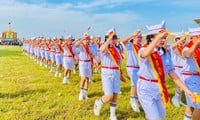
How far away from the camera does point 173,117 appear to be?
1017 centimetres

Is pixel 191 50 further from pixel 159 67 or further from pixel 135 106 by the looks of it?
pixel 135 106

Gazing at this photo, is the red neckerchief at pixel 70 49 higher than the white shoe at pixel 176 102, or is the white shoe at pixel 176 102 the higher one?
the red neckerchief at pixel 70 49

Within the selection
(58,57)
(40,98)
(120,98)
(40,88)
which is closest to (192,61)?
(120,98)

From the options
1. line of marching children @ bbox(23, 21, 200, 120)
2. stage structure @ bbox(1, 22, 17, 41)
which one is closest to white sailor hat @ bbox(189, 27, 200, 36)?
line of marching children @ bbox(23, 21, 200, 120)

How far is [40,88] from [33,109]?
415cm

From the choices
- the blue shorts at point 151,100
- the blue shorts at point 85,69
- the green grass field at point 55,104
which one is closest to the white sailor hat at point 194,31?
the blue shorts at point 151,100

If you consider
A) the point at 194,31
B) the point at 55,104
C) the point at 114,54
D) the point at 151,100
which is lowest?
the point at 55,104

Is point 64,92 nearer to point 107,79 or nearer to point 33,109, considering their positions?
point 33,109

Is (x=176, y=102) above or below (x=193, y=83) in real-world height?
below

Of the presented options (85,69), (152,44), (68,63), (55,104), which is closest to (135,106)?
(55,104)

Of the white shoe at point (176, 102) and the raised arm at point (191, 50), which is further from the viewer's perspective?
the white shoe at point (176, 102)

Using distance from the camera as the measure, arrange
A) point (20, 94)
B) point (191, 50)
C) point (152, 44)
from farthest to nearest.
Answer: point (20, 94) < point (191, 50) < point (152, 44)

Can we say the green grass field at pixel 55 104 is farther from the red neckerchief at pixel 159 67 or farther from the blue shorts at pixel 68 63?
the red neckerchief at pixel 159 67

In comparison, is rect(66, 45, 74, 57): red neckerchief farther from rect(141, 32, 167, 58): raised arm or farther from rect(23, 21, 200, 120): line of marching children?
rect(141, 32, 167, 58): raised arm
